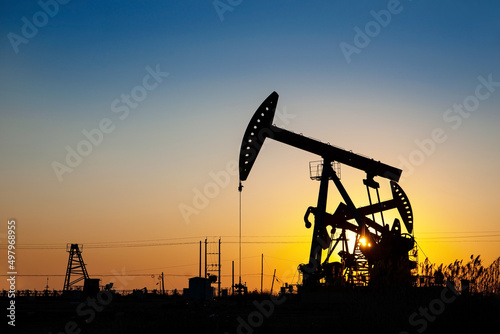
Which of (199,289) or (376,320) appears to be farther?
(199,289)

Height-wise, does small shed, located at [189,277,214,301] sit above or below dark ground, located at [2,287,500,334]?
above

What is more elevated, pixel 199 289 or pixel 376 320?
pixel 199 289

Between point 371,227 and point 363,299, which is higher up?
point 371,227

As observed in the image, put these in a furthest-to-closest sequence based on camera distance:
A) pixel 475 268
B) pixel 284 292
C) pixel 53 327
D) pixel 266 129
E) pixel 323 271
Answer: pixel 284 292 < pixel 323 271 < pixel 266 129 < pixel 53 327 < pixel 475 268

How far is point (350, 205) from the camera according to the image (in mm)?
33500

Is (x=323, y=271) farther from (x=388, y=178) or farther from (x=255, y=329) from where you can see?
(x=255, y=329)

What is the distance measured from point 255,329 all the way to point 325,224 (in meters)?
19.5

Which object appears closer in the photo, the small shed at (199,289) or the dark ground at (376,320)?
the dark ground at (376,320)

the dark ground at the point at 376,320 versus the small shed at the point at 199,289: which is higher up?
the small shed at the point at 199,289

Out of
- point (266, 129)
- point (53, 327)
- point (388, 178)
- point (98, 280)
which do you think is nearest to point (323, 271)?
point (388, 178)

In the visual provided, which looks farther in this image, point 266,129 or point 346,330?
point 266,129

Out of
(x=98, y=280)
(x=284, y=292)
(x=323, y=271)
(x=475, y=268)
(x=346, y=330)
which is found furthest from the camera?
(x=98, y=280)

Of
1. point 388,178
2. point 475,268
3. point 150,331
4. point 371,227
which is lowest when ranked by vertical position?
point 150,331

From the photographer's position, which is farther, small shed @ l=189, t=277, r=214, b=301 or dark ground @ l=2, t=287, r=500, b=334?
small shed @ l=189, t=277, r=214, b=301
